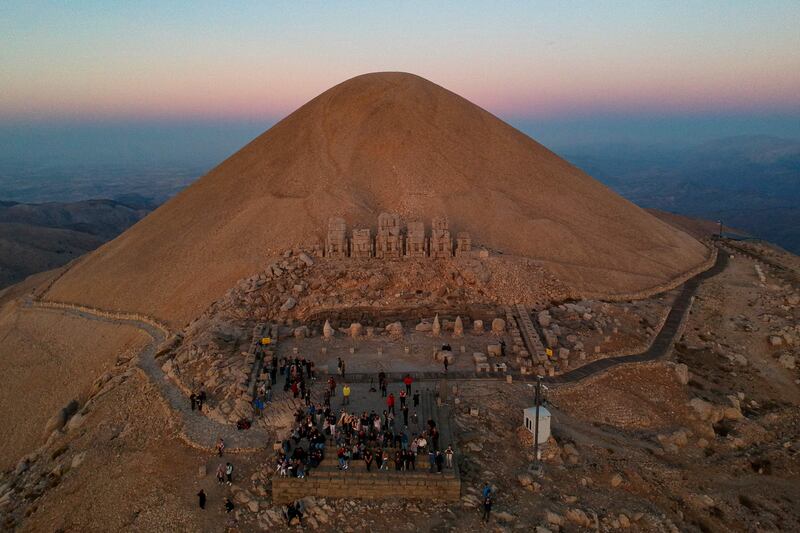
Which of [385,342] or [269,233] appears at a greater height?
[269,233]

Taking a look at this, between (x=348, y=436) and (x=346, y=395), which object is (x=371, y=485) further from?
(x=346, y=395)

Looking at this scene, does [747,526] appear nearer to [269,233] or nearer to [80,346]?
[269,233]

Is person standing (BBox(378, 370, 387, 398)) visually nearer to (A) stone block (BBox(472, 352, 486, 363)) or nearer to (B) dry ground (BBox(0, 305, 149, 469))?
(A) stone block (BBox(472, 352, 486, 363))

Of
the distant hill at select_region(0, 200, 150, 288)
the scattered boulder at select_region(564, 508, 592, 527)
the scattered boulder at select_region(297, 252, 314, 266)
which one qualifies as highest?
the scattered boulder at select_region(297, 252, 314, 266)

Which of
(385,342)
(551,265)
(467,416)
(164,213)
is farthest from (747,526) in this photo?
(164,213)

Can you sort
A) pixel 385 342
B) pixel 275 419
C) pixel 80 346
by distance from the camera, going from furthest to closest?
pixel 80 346
pixel 385 342
pixel 275 419

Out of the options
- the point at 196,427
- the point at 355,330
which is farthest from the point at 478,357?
the point at 196,427

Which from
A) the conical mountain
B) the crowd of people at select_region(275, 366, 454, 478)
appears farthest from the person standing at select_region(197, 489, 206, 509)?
the conical mountain

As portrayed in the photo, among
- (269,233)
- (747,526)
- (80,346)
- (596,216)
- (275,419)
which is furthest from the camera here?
(596,216)
